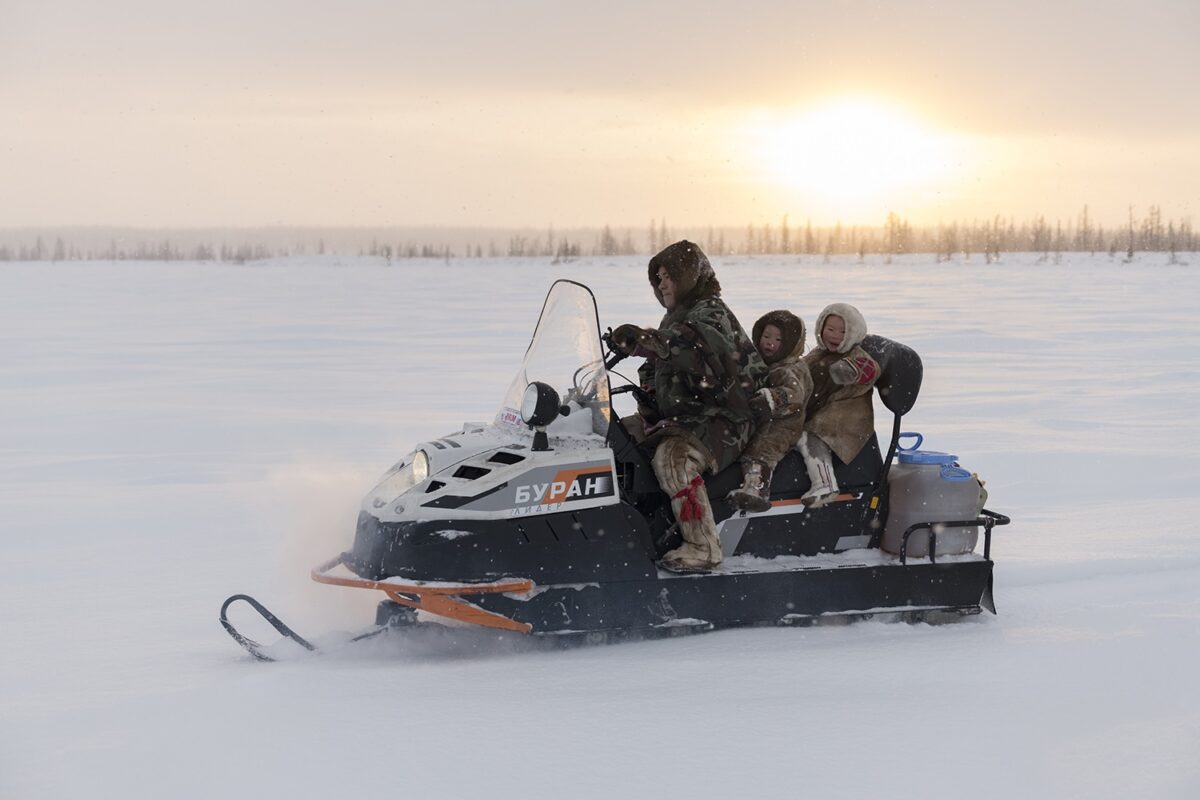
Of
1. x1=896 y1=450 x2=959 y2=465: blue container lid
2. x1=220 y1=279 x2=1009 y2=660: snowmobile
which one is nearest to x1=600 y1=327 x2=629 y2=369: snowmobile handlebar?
x1=220 y1=279 x2=1009 y2=660: snowmobile

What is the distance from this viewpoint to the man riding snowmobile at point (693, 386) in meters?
5.18

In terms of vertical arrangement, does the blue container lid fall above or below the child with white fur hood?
below

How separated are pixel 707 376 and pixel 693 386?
11 cm

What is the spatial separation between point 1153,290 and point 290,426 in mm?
22835

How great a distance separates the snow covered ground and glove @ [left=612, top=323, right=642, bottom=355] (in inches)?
50.0

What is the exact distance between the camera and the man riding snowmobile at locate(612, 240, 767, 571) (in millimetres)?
5176

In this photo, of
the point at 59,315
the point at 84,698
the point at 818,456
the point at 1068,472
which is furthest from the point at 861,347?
the point at 59,315

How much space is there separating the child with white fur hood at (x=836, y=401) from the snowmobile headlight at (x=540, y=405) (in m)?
1.22

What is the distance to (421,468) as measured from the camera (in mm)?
5043

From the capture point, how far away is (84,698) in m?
4.38

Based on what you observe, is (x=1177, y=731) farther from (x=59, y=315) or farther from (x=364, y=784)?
(x=59, y=315)

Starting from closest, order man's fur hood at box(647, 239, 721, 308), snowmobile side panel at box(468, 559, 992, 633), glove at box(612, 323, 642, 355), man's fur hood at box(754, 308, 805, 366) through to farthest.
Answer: snowmobile side panel at box(468, 559, 992, 633) < glove at box(612, 323, 642, 355) < man's fur hood at box(647, 239, 721, 308) < man's fur hood at box(754, 308, 805, 366)

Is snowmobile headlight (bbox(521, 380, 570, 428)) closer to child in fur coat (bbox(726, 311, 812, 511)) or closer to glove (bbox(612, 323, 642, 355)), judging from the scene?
glove (bbox(612, 323, 642, 355))

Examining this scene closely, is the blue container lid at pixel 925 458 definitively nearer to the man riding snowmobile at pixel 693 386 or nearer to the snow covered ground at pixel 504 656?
the snow covered ground at pixel 504 656
